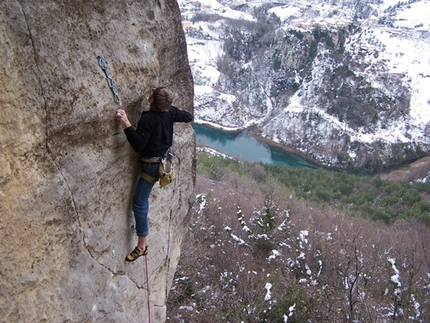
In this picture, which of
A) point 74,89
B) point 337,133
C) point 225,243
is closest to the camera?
point 74,89

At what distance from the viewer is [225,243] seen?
17.5 meters

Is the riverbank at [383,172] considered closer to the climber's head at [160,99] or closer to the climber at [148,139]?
the climber at [148,139]

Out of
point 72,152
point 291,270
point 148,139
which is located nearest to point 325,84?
point 291,270

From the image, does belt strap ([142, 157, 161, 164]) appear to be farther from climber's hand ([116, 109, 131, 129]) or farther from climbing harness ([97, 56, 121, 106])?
climbing harness ([97, 56, 121, 106])

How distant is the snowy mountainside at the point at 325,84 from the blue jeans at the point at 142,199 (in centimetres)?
6877

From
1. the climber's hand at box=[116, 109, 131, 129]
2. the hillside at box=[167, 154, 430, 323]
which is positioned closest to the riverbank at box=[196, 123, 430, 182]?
the hillside at box=[167, 154, 430, 323]

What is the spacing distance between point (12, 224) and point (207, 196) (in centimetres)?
2145

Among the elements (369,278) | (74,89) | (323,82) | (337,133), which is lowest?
(337,133)

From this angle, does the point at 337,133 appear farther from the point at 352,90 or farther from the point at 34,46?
the point at 34,46

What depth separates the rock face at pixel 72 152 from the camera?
3.54m

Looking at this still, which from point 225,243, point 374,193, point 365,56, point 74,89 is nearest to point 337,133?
point 365,56

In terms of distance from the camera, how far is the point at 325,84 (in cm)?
8581

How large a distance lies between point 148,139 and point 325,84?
86311 mm

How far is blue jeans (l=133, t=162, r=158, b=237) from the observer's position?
5.09 metres
